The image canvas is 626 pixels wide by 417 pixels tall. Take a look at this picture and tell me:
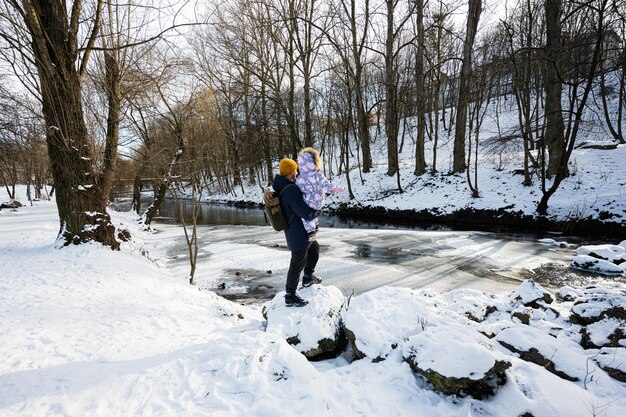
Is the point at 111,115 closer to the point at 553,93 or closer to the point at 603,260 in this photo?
the point at 603,260

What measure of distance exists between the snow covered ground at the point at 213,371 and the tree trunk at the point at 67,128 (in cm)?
290

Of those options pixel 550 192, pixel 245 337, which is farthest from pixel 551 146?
pixel 245 337

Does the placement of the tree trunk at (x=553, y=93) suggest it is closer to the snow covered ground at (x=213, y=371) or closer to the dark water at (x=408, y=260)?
the dark water at (x=408, y=260)

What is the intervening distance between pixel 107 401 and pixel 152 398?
12.0 inches

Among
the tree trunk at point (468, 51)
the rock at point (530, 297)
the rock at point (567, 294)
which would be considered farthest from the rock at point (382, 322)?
the tree trunk at point (468, 51)

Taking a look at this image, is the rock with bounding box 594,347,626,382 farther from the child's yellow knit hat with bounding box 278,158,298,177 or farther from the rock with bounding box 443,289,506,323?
the child's yellow knit hat with bounding box 278,158,298,177

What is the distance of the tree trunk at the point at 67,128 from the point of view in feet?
20.1

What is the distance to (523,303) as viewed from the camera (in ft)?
15.6

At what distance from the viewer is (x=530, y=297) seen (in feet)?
15.7

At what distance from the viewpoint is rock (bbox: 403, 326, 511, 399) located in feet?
8.23

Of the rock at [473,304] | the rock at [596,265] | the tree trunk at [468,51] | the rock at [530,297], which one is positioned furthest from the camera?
the tree trunk at [468,51]

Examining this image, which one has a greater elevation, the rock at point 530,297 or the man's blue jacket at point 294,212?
the man's blue jacket at point 294,212

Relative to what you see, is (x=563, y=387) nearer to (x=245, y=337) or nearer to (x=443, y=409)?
(x=443, y=409)

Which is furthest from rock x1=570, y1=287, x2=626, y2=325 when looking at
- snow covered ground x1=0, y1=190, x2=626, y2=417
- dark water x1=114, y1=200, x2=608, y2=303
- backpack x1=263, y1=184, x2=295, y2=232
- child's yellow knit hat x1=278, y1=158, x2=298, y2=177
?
child's yellow knit hat x1=278, y1=158, x2=298, y2=177
